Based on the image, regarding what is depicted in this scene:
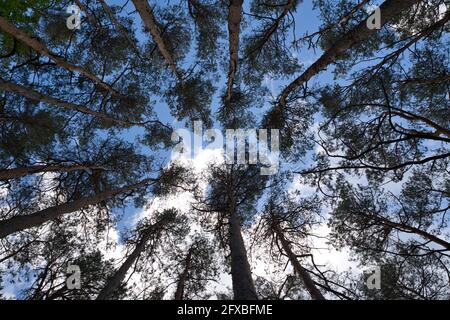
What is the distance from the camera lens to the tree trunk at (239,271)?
4445mm

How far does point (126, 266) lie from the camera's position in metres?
6.59

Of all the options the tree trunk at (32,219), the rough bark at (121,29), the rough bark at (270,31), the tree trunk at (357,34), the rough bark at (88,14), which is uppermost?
the rough bark at (88,14)

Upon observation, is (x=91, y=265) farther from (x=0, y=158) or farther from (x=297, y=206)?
(x=297, y=206)

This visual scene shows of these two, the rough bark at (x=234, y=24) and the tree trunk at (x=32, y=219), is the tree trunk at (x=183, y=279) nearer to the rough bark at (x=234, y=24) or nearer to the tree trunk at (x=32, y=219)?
the tree trunk at (x=32, y=219)

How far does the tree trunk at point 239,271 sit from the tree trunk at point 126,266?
247 cm

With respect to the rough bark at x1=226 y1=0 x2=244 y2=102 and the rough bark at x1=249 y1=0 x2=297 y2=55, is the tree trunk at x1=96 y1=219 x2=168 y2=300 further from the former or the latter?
the rough bark at x1=249 y1=0 x2=297 y2=55

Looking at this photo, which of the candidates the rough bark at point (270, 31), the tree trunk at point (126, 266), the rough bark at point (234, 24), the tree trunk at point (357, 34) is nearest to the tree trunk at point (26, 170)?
the tree trunk at point (126, 266)

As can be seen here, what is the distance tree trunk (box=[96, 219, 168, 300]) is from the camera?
545 centimetres

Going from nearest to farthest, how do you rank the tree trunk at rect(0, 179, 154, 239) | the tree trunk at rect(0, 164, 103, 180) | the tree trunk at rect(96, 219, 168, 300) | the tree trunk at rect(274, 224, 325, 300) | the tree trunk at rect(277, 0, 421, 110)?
the tree trunk at rect(0, 179, 154, 239) < the tree trunk at rect(277, 0, 421, 110) < the tree trunk at rect(0, 164, 103, 180) < the tree trunk at rect(96, 219, 168, 300) < the tree trunk at rect(274, 224, 325, 300)

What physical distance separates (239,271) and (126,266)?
302cm

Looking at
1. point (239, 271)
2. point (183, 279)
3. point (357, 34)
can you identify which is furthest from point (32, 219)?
point (357, 34)

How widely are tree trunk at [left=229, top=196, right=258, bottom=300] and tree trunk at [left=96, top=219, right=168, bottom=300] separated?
8.10 feet

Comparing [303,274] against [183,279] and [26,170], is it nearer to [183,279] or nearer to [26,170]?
[183,279]

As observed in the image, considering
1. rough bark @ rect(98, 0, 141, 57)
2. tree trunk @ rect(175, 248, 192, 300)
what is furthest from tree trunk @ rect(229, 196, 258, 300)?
rough bark @ rect(98, 0, 141, 57)
